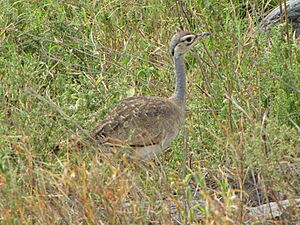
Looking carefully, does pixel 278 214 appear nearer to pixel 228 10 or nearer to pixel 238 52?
pixel 238 52

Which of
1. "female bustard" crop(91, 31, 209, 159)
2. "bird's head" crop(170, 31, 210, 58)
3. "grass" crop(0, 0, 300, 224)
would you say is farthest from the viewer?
"bird's head" crop(170, 31, 210, 58)

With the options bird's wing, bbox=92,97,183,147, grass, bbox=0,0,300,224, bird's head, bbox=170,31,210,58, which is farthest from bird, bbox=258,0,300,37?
bird's wing, bbox=92,97,183,147

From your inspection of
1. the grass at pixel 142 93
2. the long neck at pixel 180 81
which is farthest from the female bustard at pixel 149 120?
the grass at pixel 142 93

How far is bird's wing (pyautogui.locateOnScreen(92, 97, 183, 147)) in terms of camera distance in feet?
19.2

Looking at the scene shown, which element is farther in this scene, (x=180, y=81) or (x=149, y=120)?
(x=180, y=81)

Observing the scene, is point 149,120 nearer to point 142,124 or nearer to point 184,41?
point 142,124

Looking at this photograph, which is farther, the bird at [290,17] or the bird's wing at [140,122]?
the bird at [290,17]

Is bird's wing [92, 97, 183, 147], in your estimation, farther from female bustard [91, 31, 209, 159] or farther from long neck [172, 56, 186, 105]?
long neck [172, 56, 186, 105]

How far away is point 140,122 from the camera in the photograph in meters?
6.06

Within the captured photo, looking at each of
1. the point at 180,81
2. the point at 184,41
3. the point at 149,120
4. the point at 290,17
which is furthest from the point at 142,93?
the point at 290,17

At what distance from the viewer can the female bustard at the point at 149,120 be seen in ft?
19.2

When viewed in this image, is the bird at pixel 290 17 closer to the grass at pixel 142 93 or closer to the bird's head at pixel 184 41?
the grass at pixel 142 93

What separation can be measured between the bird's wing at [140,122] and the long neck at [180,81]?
12 cm

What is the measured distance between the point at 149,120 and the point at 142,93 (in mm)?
1045
